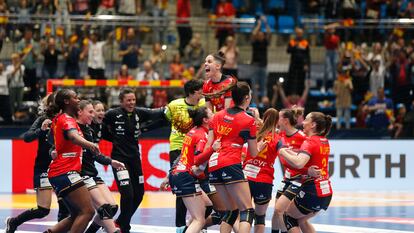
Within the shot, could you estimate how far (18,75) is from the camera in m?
24.5

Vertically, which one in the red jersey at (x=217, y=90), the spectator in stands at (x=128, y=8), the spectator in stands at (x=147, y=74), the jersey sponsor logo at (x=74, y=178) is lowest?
the spectator in stands at (x=147, y=74)

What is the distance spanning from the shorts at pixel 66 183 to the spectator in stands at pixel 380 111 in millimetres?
14077

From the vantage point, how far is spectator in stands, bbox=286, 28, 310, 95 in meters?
27.0

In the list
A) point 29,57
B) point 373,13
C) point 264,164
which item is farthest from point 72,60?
point 264,164

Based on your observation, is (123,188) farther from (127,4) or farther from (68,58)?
(127,4)

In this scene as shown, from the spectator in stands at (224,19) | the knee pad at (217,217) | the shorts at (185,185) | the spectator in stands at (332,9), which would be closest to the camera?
the shorts at (185,185)

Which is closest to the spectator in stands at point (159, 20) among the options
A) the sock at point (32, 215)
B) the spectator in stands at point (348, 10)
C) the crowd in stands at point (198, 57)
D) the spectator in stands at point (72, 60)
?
the crowd in stands at point (198, 57)

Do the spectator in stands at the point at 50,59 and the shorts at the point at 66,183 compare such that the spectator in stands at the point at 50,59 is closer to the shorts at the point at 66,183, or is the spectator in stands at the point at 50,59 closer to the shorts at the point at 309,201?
the shorts at the point at 66,183

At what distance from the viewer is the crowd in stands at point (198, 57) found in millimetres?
25172

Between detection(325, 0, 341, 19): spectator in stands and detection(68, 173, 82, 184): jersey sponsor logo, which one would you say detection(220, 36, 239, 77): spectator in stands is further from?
detection(68, 173, 82, 184): jersey sponsor logo

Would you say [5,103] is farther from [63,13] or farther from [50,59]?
[63,13]

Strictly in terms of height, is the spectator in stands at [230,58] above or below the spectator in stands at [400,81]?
above

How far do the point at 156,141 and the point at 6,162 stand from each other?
3403 millimetres

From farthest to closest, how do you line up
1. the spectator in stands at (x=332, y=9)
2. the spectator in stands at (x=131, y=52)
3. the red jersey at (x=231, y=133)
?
1. the spectator in stands at (x=332, y=9)
2. the spectator in stands at (x=131, y=52)
3. the red jersey at (x=231, y=133)
